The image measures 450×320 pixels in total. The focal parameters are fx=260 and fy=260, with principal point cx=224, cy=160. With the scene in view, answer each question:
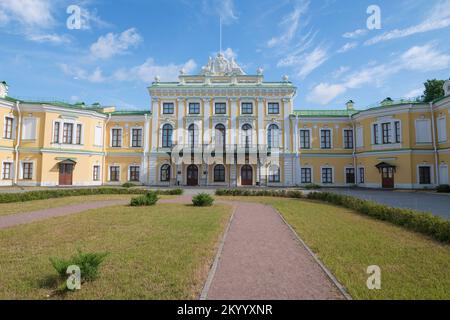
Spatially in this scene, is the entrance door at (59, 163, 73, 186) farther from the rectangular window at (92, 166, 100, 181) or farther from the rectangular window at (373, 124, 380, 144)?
the rectangular window at (373, 124, 380, 144)

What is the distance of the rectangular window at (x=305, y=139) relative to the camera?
30280mm

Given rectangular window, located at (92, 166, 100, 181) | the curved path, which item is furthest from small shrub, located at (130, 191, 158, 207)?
rectangular window, located at (92, 166, 100, 181)

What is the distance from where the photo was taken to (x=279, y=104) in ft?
101

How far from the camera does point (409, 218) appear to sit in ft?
28.3

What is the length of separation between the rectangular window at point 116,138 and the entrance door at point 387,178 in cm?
2849

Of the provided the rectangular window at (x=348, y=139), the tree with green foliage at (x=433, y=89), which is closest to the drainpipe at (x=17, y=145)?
the rectangular window at (x=348, y=139)

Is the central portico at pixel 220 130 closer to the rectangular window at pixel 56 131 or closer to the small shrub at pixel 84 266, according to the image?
the rectangular window at pixel 56 131

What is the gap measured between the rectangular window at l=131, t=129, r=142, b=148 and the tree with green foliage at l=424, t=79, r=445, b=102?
35.3 meters

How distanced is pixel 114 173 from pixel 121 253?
26701mm

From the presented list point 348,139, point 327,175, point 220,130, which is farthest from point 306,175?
point 220,130

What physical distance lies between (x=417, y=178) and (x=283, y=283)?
25.6 metres

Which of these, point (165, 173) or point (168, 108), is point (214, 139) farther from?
point (165, 173)

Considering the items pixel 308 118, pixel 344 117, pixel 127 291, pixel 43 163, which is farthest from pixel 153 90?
pixel 127 291

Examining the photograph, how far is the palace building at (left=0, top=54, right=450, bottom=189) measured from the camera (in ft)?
89.7
